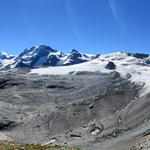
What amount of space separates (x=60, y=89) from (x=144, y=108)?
246 feet

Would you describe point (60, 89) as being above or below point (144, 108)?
above

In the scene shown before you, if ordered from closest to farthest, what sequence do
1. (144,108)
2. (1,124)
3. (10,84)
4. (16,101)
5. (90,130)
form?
(90,130), (144,108), (1,124), (16,101), (10,84)

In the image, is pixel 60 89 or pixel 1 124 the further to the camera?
pixel 60 89

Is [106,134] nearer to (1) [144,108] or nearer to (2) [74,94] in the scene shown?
(1) [144,108]

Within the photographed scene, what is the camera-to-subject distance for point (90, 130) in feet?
187

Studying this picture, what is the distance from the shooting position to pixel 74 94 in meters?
111

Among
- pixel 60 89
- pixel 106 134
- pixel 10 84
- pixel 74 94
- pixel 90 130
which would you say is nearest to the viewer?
A: pixel 106 134

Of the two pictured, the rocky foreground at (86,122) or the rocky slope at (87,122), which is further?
the rocky foreground at (86,122)

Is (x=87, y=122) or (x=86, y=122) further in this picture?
(x=86, y=122)

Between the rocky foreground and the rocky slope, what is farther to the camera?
the rocky foreground

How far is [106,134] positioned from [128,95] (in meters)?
32.2

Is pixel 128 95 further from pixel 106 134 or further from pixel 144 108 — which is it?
pixel 106 134

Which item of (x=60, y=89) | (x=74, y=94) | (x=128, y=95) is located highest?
(x=60, y=89)

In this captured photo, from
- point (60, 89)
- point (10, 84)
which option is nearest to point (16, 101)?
point (60, 89)
